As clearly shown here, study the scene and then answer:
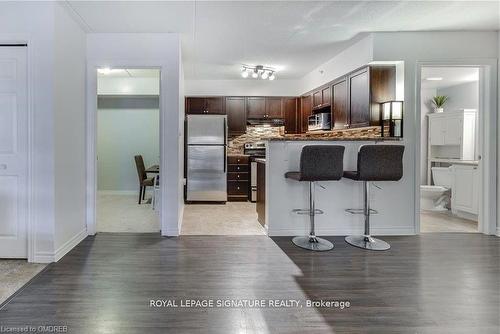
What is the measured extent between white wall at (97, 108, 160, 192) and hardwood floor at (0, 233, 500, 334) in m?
3.73

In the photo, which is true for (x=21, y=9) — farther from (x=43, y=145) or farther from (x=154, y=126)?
(x=154, y=126)

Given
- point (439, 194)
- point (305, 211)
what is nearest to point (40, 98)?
point (305, 211)

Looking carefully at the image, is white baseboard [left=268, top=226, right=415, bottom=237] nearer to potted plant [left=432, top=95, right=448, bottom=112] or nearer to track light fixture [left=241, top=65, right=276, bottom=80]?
track light fixture [left=241, top=65, right=276, bottom=80]

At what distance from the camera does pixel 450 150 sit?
19.1ft

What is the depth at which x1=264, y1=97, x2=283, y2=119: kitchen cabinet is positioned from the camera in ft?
21.4

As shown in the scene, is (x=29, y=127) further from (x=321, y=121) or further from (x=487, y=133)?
(x=487, y=133)

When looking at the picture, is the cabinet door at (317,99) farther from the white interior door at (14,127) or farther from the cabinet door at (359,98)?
the white interior door at (14,127)

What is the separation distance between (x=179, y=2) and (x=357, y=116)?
2.60m

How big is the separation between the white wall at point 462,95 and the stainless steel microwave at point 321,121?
2.84 meters

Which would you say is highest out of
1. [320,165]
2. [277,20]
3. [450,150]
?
[277,20]

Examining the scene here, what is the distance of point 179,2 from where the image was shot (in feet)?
9.78

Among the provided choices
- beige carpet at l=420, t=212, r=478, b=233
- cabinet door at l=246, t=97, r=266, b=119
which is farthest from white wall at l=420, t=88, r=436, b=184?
cabinet door at l=246, t=97, r=266, b=119

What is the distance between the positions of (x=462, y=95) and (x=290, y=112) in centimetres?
329

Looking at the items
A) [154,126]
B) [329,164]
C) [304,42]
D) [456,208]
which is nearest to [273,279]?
[329,164]
